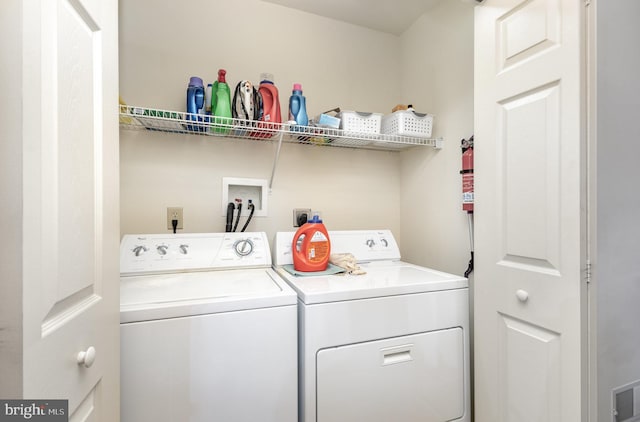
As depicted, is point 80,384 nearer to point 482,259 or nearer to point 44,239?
point 44,239

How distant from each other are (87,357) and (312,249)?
98cm

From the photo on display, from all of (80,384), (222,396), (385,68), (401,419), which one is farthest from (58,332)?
(385,68)

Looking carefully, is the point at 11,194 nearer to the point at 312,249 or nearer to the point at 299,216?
the point at 312,249

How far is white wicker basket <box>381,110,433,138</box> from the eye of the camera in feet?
5.58

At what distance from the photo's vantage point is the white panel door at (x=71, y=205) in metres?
0.49

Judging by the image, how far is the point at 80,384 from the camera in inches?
25.2

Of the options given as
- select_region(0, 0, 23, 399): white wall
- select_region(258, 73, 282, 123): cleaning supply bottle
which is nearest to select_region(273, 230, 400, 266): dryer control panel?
select_region(258, 73, 282, 123): cleaning supply bottle

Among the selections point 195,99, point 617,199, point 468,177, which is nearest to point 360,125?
point 468,177

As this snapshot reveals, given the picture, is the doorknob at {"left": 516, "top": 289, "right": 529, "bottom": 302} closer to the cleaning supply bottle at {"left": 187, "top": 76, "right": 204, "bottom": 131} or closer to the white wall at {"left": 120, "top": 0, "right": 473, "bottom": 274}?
the white wall at {"left": 120, "top": 0, "right": 473, "bottom": 274}

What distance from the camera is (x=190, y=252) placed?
1.48 meters

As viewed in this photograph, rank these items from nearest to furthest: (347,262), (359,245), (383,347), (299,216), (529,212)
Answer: (529,212)
(383,347)
(347,262)
(359,245)
(299,216)

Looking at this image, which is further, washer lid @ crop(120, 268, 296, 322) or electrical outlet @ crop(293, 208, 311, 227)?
electrical outlet @ crop(293, 208, 311, 227)

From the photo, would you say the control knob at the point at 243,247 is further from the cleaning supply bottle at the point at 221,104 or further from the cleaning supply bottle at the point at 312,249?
the cleaning supply bottle at the point at 221,104

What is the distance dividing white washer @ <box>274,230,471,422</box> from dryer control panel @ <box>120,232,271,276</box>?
0.33 metres
